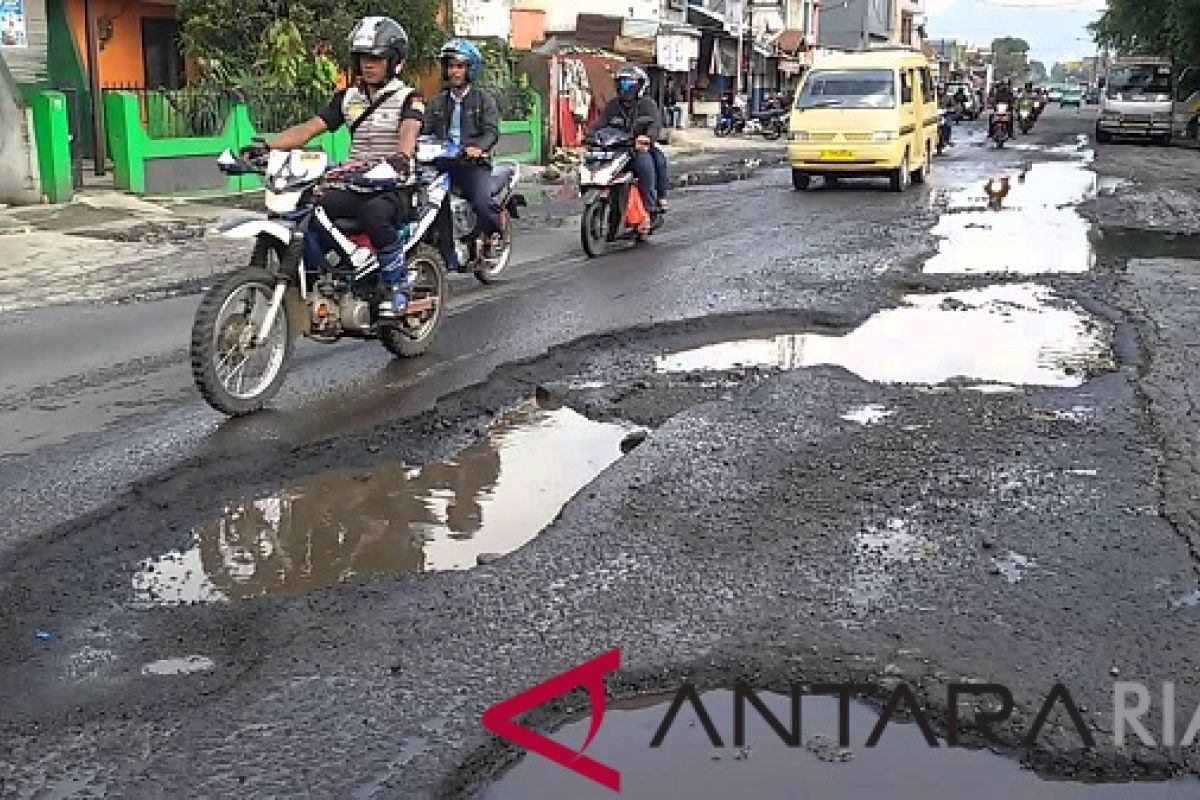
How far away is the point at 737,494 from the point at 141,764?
2.69 meters

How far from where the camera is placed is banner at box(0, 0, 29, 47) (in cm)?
1691

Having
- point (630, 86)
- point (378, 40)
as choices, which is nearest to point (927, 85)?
point (630, 86)

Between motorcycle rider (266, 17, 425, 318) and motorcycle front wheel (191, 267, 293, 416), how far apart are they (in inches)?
26.1

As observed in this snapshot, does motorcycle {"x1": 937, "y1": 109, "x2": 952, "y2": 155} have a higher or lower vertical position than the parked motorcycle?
lower

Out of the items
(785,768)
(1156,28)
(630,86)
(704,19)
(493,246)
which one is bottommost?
(785,768)

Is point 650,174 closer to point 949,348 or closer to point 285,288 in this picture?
point 949,348

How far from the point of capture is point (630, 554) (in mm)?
4496

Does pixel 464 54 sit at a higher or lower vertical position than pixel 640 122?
higher

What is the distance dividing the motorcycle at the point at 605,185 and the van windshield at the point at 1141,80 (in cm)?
2873

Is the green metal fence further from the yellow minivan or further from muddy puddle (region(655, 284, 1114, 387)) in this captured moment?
muddy puddle (region(655, 284, 1114, 387))

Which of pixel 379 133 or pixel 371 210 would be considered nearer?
pixel 371 210

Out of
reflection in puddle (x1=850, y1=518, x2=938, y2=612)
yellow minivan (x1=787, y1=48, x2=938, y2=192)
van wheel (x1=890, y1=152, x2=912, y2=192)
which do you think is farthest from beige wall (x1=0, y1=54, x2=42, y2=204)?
reflection in puddle (x1=850, y1=518, x2=938, y2=612)

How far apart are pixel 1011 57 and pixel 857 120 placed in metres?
132

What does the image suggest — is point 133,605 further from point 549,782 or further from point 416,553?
point 549,782
